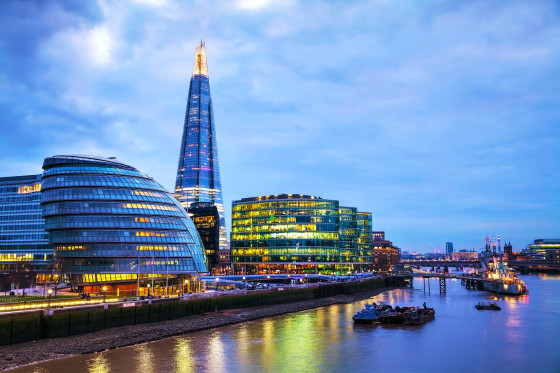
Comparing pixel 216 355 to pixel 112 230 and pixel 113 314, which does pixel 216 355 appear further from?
pixel 112 230

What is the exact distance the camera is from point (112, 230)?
99.3m

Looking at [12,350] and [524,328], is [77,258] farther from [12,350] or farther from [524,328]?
[524,328]

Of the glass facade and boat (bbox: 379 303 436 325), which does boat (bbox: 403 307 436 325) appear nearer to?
boat (bbox: 379 303 436 325)

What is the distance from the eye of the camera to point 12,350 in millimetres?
50250

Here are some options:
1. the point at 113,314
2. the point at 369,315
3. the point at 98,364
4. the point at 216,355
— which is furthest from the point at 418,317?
the point at 98,364

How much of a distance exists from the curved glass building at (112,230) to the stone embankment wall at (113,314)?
13.1 metres

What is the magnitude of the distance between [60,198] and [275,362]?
6814cm

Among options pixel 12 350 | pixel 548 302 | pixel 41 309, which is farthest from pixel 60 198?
pixel 548 302

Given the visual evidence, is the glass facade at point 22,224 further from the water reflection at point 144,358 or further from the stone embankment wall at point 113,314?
the water reflection at point 144,358

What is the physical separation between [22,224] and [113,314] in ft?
284

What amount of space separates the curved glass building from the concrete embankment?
1431 cm

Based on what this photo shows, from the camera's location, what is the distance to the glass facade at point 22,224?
132625mm

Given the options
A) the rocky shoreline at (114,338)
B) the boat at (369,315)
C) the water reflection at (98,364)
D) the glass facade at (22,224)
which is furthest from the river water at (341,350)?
the glass facade at (22,224)

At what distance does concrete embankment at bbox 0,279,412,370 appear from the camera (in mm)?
50719
